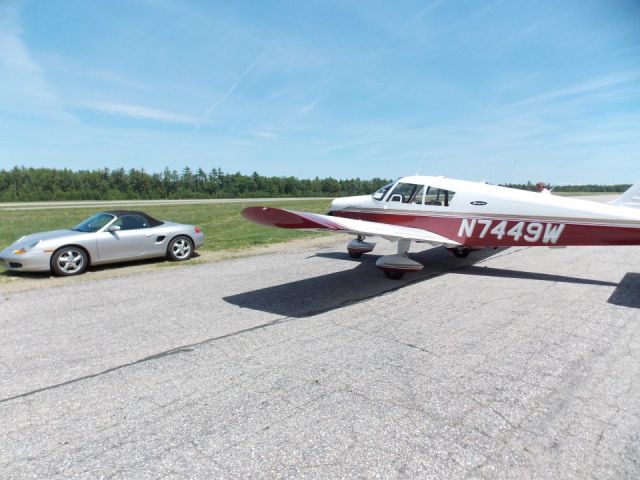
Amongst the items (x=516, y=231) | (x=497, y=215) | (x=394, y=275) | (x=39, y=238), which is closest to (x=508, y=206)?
(x=497, y=215)

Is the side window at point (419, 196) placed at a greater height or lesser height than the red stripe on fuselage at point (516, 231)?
greater

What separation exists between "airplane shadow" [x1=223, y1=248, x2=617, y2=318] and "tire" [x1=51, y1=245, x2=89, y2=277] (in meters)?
4.26

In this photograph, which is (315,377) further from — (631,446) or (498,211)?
(498,211)

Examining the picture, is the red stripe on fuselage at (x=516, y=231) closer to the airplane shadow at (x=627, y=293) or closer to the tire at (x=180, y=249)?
the airplane shadow at (x=627, y=293)

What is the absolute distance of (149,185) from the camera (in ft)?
283

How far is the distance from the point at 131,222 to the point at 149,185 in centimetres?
8628

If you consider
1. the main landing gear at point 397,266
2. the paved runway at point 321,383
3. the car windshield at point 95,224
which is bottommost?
the paved runway at point 321,383

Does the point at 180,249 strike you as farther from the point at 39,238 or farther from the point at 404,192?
the point at 404,192

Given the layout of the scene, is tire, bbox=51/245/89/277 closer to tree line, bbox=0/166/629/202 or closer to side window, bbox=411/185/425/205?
side window, bbox=411/185/425/205

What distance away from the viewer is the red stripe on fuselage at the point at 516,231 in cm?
664

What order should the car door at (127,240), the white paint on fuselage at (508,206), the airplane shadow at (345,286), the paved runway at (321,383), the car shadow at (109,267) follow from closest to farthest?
the paved runway at (321,383) < the airplane shadow at (345,286) < the white paint on fuselage at (508,206) < the car shadow at (109,267) < the car door at (127,240)

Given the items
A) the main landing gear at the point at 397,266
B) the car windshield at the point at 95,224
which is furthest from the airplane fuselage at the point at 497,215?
the car windshield at the point at 95,224

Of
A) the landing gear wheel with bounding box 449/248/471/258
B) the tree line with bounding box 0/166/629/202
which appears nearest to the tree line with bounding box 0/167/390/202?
the tree line with bounding box 0/166/629/202

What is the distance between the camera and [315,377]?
3.53 meters
